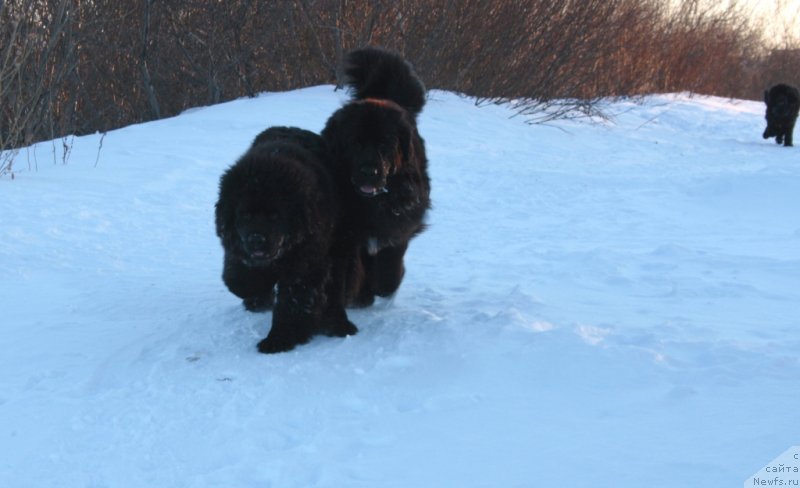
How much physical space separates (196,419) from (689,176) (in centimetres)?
920

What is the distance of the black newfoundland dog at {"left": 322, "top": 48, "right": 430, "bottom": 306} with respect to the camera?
4.08m

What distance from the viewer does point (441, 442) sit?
278 centimetres

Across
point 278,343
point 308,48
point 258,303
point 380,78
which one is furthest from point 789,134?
point 278,343

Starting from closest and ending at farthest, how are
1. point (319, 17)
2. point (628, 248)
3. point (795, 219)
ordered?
point (628, 248), point (795, 219), point (319, 17)

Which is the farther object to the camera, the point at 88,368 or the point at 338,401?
the point at 88,368

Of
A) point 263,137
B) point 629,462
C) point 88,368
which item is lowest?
point 88,368

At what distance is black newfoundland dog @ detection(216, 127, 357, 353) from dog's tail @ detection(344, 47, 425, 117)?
0.87 meters

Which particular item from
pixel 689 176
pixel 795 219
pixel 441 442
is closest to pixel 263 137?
pixel 441 442

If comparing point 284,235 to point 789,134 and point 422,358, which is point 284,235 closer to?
point 422,358

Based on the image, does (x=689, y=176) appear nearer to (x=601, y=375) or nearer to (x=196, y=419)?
(x=601, y=375)

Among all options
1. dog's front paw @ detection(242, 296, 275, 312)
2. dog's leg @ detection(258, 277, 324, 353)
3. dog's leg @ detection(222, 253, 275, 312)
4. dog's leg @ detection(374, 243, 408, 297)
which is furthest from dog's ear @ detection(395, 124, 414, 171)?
dog's front paw @ detection(242, 296, 275, 312)

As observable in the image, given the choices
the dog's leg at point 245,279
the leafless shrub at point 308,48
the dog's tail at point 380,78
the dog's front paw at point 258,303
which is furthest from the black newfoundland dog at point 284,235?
the leafless shrub at point 308,48

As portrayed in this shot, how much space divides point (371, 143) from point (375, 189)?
0.84 ft

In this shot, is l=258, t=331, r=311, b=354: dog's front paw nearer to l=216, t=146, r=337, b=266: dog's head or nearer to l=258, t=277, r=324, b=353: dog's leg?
l=258, t=277, r=324, b=353: dog's leg
